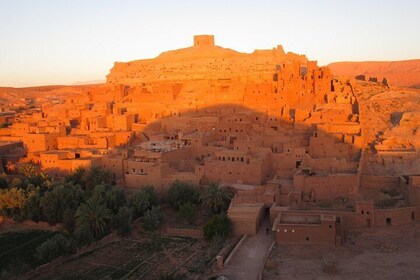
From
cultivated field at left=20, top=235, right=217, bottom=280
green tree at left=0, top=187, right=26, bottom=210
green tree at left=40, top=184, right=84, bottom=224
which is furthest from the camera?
green tree at left=0, top=187, right=26, bottom=210

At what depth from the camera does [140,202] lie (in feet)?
66.1

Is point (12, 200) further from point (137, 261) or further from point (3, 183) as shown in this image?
point (137, 261)

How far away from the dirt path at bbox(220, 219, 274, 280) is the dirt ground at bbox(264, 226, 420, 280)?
17.8 inches

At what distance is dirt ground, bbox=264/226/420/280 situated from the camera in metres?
14.0

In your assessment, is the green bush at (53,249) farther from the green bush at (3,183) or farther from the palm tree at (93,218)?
the green bush at (3,183)

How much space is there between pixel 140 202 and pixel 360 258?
938cm

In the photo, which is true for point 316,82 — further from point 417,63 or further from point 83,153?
point 417,63

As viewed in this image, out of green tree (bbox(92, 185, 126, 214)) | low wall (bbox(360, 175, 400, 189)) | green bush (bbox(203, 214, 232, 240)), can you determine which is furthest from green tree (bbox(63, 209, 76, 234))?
low wall (bbox(360, 175, 400, 189))

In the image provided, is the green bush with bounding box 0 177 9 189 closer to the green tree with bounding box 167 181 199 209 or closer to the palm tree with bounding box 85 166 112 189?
A: the palm tree with bounding box 85 166 112 189

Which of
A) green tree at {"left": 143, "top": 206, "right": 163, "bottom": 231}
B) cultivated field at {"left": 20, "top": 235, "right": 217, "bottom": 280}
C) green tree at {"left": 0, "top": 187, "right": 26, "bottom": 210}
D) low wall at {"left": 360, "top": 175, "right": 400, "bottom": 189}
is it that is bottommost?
cultivated field at {"left": 20, "top": 235, "right": 217, "bottom": 280}

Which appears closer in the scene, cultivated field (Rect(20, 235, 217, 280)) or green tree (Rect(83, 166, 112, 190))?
cultivated field (Rect(20, 235, 217, 280))

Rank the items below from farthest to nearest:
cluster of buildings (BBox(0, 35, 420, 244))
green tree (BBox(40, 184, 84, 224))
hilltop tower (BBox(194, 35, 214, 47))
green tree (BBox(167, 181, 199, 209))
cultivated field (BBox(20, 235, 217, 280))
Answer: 1. hilltop tower (BBox(194, 35, 214, 47))
2. green tree (BBox(40, 184, 84, 224))
3. green tree (BBox(167, 181, 199, 209))
4. cluster of buildings (BBox(0, 35, 420, 244))
5. cultivated field (BBox(20, 235, 217, 280))

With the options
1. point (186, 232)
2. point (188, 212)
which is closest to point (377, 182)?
point (188, 212)

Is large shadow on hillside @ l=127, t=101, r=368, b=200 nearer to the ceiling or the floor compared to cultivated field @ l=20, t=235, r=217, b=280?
nearer to the ceiling
